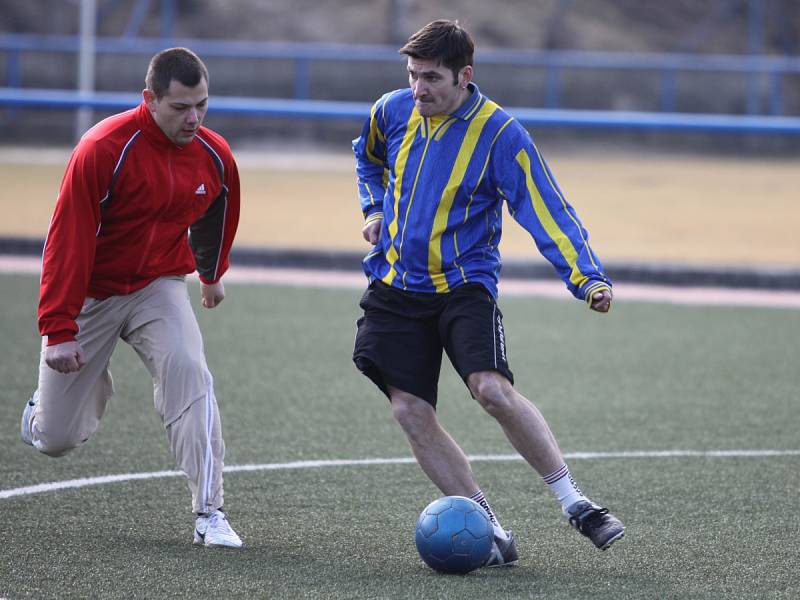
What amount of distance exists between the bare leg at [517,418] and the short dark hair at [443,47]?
1.06 m

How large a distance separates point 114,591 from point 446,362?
4984 mm

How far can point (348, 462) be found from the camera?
6.43 metres

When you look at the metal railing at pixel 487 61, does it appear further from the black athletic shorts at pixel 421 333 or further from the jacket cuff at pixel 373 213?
the black athletic shorts at pixel 421 333

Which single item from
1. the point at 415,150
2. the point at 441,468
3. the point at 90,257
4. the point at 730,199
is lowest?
the point at 730,199

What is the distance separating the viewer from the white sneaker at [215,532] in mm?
4969

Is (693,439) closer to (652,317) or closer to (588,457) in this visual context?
(588,457)

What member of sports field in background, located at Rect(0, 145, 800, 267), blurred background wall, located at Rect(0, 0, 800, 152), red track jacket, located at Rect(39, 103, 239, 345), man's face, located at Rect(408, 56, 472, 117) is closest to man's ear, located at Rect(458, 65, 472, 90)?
man's face, located at Rect(408, 56, 472, 117)

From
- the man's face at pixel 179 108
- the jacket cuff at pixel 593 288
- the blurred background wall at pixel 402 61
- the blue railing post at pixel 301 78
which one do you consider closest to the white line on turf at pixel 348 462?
the man's face at pixel 179 108

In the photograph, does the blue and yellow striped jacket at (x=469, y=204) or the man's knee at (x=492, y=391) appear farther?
the blue and yellow striped jacket at (x=469, y=204)

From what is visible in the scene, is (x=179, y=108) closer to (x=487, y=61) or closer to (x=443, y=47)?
(x=443, y=47)

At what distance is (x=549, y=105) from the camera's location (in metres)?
27.0

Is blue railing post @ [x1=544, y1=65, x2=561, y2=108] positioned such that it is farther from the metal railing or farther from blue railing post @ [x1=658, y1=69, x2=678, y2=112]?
blue railing post @ [x1=658, y1=69, x2=678, y2=112]

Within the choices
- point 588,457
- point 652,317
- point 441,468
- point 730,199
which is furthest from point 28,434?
point 730,199

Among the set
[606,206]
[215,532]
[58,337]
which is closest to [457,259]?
[215,532]
